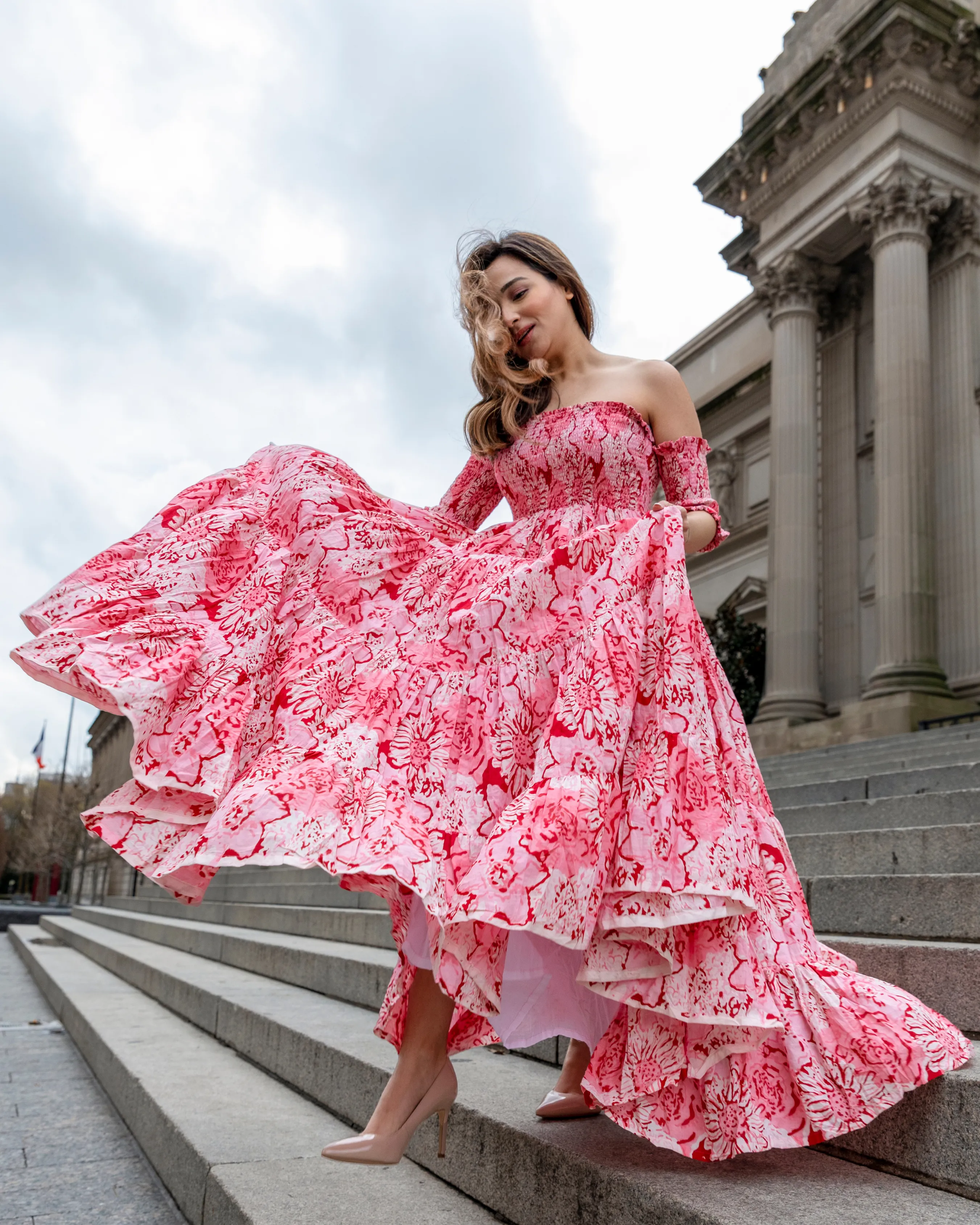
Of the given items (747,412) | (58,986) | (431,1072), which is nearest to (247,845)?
(431,1072)

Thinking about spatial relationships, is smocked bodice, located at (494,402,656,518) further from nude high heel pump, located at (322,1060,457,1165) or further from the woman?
nude high heel pump, located at (322,1060,457,1165)

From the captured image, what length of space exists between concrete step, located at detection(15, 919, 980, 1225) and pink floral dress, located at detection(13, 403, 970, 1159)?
0.26ft

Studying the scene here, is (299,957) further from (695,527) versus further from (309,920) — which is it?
(695,527)

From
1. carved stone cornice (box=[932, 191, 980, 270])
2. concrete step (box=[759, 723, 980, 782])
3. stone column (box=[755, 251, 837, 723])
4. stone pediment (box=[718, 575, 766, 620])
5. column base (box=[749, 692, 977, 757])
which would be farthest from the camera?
stone pediment (box=[718, 575, 766, 620])

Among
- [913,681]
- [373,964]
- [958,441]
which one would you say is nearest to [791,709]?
[913,681]

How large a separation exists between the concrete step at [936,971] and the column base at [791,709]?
13844 millimetres

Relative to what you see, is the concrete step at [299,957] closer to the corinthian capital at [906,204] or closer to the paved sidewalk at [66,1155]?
the paved sidewalk at [66,1155]

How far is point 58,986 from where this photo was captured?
25.9ft

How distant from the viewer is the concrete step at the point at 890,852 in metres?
3.23

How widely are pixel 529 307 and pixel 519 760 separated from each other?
50.3 inches

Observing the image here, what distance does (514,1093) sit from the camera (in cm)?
261

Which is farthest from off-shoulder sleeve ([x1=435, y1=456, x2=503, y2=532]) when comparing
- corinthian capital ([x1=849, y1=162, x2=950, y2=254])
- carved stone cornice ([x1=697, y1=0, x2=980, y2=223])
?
carved stone cornice ([x1=697, y1=0, x2=980, y2=223])

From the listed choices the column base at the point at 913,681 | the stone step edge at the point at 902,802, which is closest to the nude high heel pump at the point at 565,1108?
the stone step edge at the point at 902,802

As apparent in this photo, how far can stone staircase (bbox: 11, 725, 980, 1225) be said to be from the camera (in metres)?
1.80
